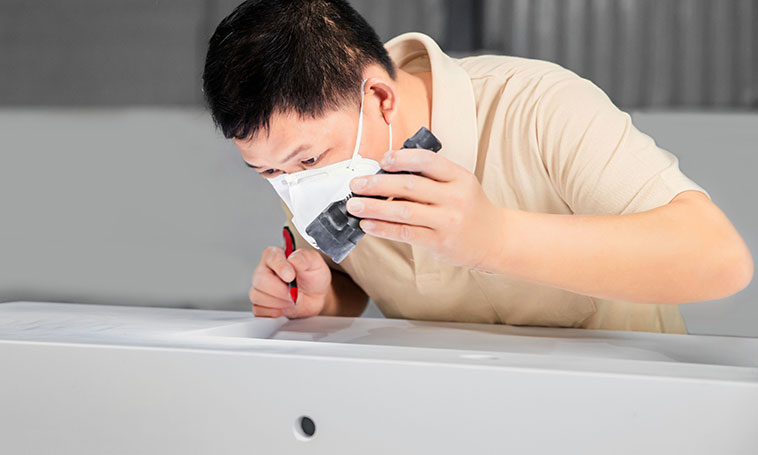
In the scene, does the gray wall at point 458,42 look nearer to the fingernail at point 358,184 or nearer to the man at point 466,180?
the man at point 466,180

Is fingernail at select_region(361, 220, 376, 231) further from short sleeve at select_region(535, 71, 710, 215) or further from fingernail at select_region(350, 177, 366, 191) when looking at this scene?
short sleeve at select_region(535, 71, 710, 215)

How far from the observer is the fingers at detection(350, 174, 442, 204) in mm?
503

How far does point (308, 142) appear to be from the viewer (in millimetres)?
635

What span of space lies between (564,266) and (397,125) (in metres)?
0.24

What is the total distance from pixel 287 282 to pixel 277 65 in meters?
0.27

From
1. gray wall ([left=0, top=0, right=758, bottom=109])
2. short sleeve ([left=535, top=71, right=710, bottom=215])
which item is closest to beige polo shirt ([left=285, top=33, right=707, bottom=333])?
short sleeve ([left=535, top=71, right=710, bottom=215])

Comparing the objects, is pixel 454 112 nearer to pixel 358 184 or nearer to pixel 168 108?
pixel 358 184

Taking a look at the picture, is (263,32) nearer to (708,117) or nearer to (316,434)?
(316,434)

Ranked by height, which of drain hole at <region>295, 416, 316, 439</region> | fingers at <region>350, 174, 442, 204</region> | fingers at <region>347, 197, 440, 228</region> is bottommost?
drain hole at <region>295, 416, 316, 439</region>

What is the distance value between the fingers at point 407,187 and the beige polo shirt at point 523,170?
0.19 m

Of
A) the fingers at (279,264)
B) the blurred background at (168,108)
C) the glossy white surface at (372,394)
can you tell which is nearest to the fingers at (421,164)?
the glossy white surface at (372,394)

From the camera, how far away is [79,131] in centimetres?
202

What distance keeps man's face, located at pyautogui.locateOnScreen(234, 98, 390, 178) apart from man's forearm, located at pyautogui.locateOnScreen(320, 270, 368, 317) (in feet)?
0.83

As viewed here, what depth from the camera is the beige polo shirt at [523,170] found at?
0.61 m
